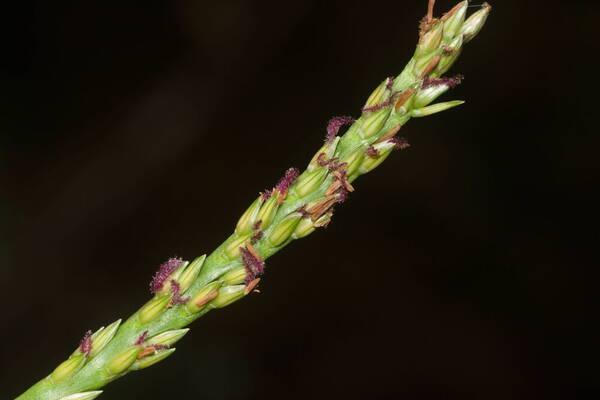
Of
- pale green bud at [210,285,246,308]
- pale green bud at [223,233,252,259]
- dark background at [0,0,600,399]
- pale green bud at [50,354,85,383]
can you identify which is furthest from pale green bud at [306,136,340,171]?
dark background at [0,0,600,399]

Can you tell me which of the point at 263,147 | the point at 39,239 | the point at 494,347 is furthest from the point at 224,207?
the point at 494,347

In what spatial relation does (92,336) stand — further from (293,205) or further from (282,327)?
(282,327)

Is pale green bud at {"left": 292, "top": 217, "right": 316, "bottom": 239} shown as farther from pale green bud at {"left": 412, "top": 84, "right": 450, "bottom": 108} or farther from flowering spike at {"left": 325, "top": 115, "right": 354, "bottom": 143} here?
pale green bud at {"left": 412, "top": 84, "right": 450, "bottom": 108}

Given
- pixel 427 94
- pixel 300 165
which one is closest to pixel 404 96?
pixel 427 94

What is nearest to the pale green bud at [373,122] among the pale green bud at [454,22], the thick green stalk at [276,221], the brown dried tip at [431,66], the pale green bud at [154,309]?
the thick green stalk at [276,221]

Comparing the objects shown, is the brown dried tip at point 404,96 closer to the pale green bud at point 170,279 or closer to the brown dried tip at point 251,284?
the brown dried tip at point 251,284

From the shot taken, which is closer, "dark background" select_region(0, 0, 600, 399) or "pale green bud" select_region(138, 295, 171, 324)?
"pale green bud" select_region(138, 295, 171, 324)

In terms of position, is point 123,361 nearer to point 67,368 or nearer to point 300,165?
point 67,368
